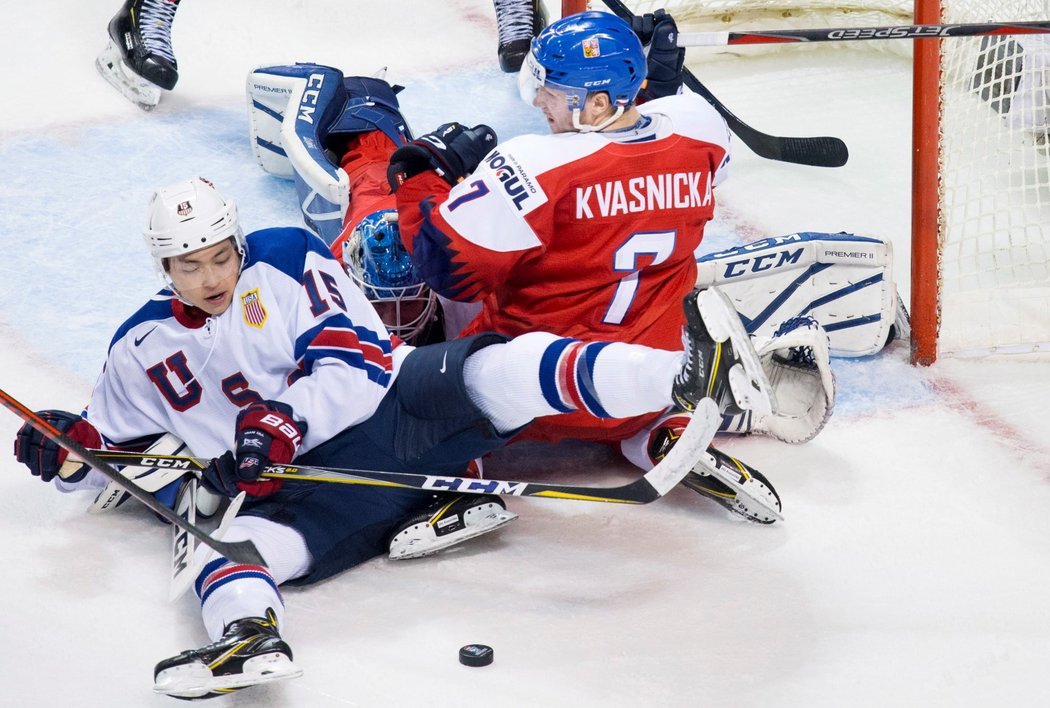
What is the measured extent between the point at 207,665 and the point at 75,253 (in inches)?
75.5

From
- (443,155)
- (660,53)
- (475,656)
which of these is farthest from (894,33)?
(475,656)

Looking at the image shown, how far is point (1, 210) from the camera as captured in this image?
380cm

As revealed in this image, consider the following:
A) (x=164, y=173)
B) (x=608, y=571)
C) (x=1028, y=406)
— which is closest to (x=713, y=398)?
(x=608, y=571)

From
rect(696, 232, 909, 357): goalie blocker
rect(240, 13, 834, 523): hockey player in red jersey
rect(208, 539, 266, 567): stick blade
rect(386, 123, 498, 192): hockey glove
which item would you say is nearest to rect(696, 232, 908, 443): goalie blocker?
rect(696, 232, 909, 357): goalie blocker

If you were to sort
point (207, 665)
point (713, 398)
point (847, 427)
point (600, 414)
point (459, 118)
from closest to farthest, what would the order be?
point (207, 665) → point (713, 398) → point (600, 414) → point (847, 427) → point (459, 118)

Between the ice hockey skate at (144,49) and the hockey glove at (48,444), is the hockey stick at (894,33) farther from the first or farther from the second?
the ice hockey skate at (144,49)

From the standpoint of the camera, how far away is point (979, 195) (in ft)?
11.1

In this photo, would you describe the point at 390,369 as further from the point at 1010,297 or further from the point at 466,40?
the point at 466,40

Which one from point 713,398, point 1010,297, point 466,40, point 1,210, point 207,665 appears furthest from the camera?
point 466,40

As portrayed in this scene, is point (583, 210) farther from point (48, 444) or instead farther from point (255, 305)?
point (48, 444)

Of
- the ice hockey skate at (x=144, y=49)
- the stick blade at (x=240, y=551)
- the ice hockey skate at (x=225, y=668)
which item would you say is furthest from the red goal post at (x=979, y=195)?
the ice hockey skate at (x=144, y=49)

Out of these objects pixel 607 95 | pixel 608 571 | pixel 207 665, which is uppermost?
pixel 607 95

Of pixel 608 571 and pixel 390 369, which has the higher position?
pixel 390 369

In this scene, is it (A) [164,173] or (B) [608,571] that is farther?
(A) [164,173]
